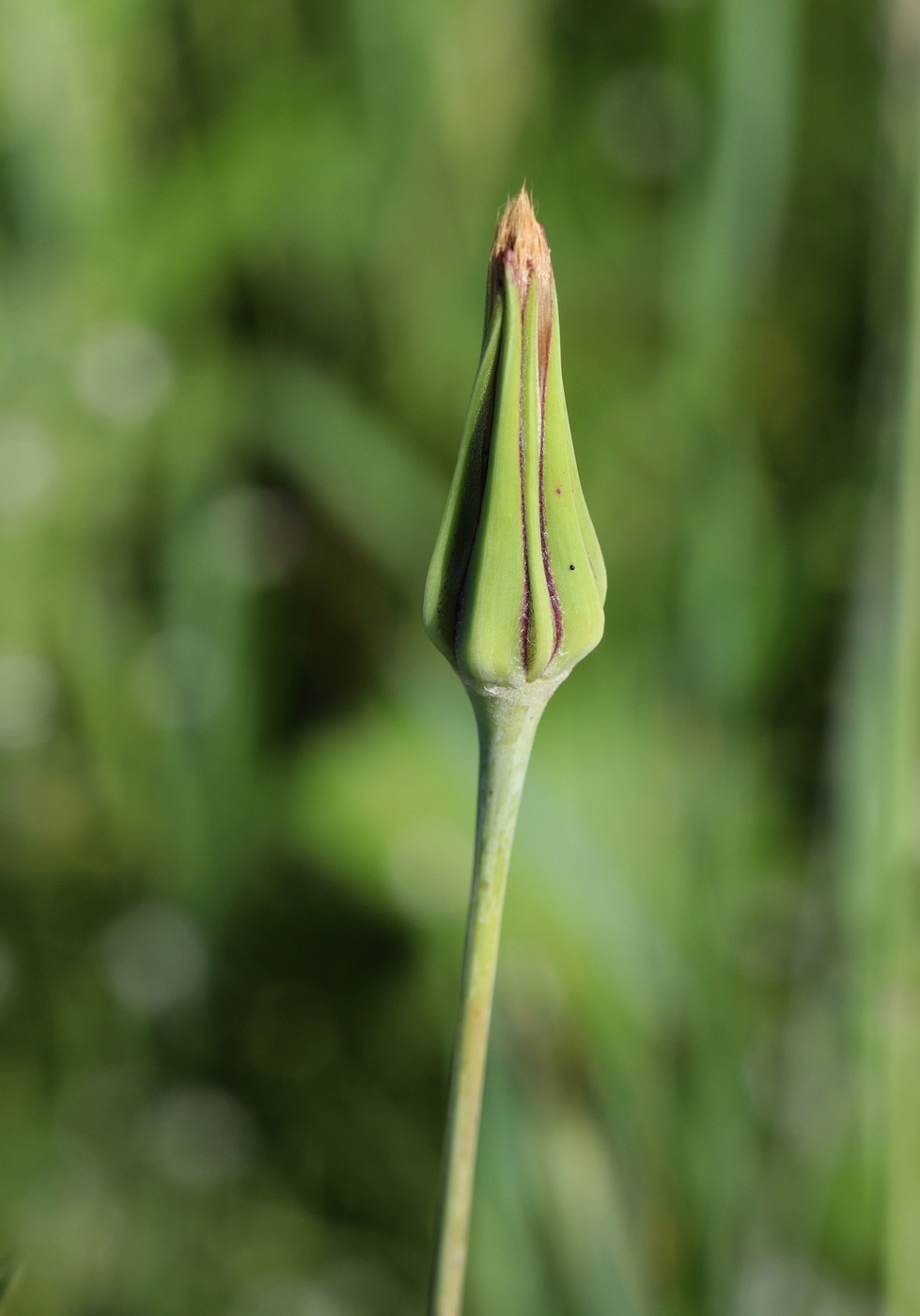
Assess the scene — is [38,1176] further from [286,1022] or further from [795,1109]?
[795,1109]

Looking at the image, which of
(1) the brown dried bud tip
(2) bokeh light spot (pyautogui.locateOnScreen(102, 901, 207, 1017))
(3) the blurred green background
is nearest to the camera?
(1) the brown dried bud tip

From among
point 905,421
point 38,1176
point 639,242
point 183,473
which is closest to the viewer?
point 905,421

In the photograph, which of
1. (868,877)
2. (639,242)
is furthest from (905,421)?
(639,242)

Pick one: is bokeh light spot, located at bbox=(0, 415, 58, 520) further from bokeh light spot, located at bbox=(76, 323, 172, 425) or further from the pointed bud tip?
the pointed bud tip

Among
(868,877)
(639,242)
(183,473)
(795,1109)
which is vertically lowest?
(795,1109)

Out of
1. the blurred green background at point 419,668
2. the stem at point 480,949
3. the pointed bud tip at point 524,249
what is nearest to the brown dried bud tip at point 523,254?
the pointed bud tip at point 524,249

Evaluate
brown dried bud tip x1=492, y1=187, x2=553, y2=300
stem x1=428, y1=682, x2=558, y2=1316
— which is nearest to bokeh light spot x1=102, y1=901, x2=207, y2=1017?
stem x1=428, y1=682, x2=558, y2=1316

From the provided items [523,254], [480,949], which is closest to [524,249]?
[523,254]
